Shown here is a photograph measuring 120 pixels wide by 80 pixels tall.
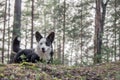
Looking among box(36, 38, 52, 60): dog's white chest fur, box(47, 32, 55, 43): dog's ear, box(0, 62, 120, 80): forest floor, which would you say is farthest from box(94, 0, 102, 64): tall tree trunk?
box(0, 62, 120, 80): forest floor

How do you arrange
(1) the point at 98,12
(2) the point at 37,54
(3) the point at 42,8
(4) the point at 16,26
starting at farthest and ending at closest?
(3) the point at 42,8
(4) the point at 16,26
(1) the point at 98,12
(2) the point at 37,54

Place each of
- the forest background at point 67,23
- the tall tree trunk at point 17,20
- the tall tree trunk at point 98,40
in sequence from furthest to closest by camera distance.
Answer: the forest background at point 67,23 → the tall tree trunk at point 17,20 → the tall tree trunk at point 98,40

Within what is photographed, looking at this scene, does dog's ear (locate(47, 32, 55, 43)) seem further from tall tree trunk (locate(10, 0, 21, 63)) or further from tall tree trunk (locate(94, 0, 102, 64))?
tall tree trunk (locate(10, 0, 21, 63))

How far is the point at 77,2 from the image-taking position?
23016mm

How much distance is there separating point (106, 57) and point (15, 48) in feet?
11.3

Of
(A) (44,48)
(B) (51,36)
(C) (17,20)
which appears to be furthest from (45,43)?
(C) (17,20)

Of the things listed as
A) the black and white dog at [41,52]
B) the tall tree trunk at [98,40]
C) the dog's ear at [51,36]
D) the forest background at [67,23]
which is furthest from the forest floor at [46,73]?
the forest background at [67,23]

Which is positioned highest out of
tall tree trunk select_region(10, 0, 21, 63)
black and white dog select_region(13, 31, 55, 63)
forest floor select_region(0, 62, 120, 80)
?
tall tree trunk select_region(10, 0, 21, 63)

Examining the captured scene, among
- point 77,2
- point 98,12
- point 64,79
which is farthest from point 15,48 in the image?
point 77,2

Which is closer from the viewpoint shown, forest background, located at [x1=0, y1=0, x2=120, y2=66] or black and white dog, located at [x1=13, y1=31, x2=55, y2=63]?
black and white dog, located at [x1=13, y1=31, x2=55, y2=63]

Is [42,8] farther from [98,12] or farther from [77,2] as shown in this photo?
[98,12]

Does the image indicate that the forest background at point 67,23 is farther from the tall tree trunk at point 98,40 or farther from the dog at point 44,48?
the dog at point 44,48

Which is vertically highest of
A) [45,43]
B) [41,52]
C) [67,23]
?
[67,23]

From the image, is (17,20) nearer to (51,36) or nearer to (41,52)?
(51,36)
